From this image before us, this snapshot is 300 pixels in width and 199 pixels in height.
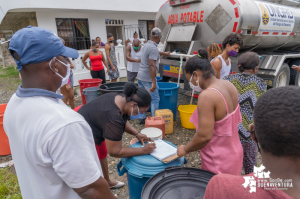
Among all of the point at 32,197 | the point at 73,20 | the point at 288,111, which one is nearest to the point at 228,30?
the point at 288,111

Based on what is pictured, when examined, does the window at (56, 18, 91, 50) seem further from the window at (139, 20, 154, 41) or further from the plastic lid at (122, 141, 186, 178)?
the plastic lid at (122, 141, 186, 178)

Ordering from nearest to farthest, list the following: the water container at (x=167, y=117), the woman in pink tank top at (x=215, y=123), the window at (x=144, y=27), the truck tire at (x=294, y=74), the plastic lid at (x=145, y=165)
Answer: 1. the woman in pink tank top at (x=215, y=123)
2. the plastic lid at (x=145, y=165)
3. the water container at (x=167, y=117)
4. the truck tire at (x=294, y=74)
5. the window at (x=144, y=27)

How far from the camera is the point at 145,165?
1.60 meters

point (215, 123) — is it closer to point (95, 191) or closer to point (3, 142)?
point (95, 191)

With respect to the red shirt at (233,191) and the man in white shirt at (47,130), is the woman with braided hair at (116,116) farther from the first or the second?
the red shirt at (233,191)

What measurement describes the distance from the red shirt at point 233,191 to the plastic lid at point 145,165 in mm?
942

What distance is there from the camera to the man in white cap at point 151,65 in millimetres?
3648

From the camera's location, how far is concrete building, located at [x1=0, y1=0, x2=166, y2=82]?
6.92 metres

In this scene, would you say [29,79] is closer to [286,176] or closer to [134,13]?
[286,176]

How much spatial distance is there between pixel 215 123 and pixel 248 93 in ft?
2.19

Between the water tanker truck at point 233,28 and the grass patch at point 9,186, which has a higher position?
the water tanker truck at point 233,28

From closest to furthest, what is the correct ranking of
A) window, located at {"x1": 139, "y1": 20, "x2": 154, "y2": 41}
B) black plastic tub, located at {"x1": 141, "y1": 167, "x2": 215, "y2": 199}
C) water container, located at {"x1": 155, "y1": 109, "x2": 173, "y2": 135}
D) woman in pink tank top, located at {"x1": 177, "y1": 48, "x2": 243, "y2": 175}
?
black plastic tub, located at {"x1": 141, "y1": 167, "x2": 215, "y2": 199} → woman in pink tank top, located at {"x1": 177, "y1": 48, "x2": 243, "y2": 175} → water container, located at {"x1": 155, "y1": 109, "x2": 173, "y2": 135} → window, located at {"x1": 139, "y1": 20, "x2": 154, "y2": 41}

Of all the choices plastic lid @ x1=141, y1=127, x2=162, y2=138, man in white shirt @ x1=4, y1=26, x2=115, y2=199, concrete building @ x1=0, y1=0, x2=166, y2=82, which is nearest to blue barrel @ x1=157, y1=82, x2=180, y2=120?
plastic lid @ x1=141, y1=127, x2=162, y2=138

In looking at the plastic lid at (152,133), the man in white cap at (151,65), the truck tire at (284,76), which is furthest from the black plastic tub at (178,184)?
the truck tire at (284,76)
